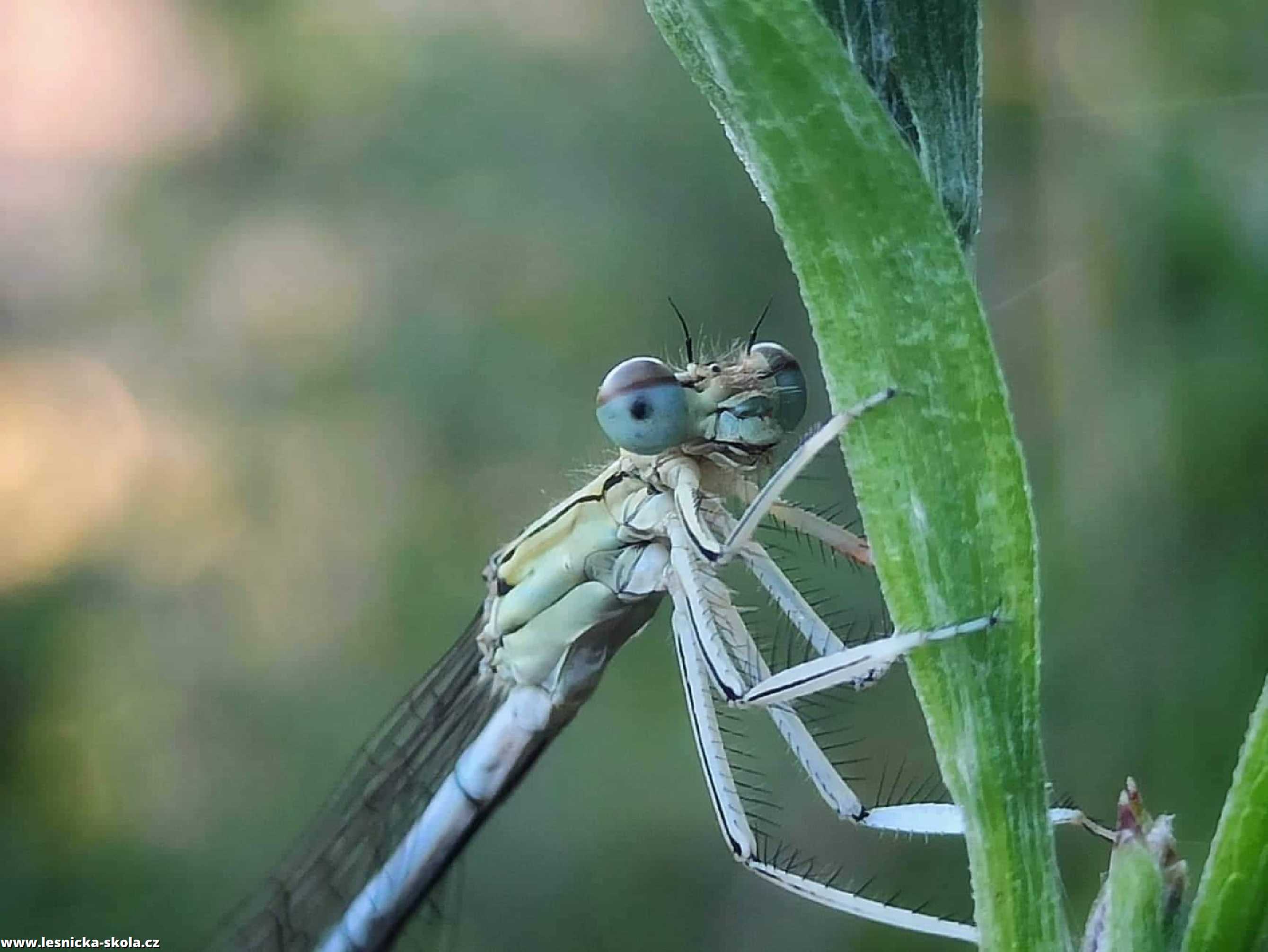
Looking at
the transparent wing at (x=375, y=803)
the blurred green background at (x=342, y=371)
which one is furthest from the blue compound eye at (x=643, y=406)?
the blurred green background at (x=342, y=371)

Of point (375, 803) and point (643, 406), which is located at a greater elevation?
point (643, 406)

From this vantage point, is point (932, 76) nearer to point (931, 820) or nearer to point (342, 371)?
point (931, 820)

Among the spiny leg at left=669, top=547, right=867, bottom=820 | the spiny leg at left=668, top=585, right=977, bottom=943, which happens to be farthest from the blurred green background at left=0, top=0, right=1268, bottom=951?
the spiny leg at left=668, top=585, right=977, bottom=943

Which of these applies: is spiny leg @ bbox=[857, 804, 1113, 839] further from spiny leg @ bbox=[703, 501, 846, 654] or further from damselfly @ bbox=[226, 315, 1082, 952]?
spiny leg @ bbox=[703, 501, 846, 654]

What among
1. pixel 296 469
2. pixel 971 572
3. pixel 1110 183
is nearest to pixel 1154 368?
pixel 1110 183

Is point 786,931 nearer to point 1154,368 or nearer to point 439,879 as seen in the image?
point 439,879

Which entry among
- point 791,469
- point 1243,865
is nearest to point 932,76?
point 1243,865

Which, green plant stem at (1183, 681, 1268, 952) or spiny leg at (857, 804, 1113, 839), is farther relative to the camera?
spiny leg at (857, 804, 1113, 839)
